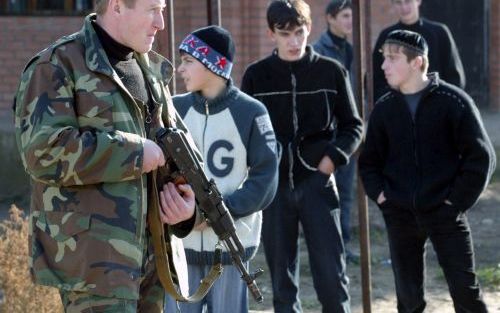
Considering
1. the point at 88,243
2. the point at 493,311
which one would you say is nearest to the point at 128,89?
the point at 88,243

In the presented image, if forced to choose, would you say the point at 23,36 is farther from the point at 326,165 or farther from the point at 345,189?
the point at 326,165

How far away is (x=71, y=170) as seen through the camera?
3.34 meters

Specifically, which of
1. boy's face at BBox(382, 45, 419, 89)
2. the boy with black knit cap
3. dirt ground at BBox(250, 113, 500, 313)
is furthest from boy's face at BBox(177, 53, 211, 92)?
dirt ground at BBox(250, 113, 500, 313)

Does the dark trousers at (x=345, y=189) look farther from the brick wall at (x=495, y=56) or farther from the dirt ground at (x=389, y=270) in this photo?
the brick wall at (x=495, y=56)

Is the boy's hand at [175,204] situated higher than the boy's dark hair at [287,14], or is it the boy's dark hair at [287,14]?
the boy's dark hair at [287,14]

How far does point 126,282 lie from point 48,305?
1.73 meters

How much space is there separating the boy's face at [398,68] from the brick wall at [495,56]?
623 cm

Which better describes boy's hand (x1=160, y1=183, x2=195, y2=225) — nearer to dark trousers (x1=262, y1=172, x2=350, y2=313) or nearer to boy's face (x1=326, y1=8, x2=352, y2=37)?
dark trousers (x1=262, y1=172, x2=350, y2=313)

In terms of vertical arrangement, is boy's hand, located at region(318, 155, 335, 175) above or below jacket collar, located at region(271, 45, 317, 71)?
below

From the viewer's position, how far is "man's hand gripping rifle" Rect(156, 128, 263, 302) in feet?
11.7

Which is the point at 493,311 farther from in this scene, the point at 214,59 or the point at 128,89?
the point at 128,89

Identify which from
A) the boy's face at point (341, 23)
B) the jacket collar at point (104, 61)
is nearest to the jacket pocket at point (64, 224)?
the jacket collar at point (104, 61)

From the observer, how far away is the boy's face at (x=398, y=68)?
5340 millimetres

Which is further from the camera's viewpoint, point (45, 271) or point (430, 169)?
point (430, 169)
